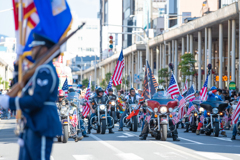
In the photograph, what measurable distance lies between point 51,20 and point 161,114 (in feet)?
34.4

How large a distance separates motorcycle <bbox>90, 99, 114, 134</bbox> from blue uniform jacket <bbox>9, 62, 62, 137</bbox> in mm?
13568

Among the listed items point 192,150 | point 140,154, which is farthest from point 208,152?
point 140,154

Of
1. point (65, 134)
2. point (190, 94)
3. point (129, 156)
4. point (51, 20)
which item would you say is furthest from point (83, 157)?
point (190, 94)

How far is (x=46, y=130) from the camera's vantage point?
17.3 feet

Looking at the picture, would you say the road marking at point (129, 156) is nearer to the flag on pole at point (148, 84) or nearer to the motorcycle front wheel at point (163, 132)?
the motorcycle front wheel at point (163, 132)

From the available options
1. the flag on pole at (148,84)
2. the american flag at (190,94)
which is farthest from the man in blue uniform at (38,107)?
the american flag at (190,94)

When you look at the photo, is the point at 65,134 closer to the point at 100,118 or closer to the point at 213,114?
the point at 100,118

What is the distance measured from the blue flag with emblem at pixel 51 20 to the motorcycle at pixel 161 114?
9.95m

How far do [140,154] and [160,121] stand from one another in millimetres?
3534

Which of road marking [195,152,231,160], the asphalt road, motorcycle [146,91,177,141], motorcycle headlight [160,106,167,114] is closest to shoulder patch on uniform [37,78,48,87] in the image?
the asphalt road

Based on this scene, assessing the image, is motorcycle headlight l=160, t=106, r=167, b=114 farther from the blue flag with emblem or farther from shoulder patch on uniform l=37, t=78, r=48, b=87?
shoulder patch on uniform l=37, t=78, r=48, b=87

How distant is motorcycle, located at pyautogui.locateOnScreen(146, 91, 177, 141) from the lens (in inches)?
628

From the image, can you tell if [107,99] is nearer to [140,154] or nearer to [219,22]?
[140,154]

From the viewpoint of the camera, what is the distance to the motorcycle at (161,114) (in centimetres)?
1595
